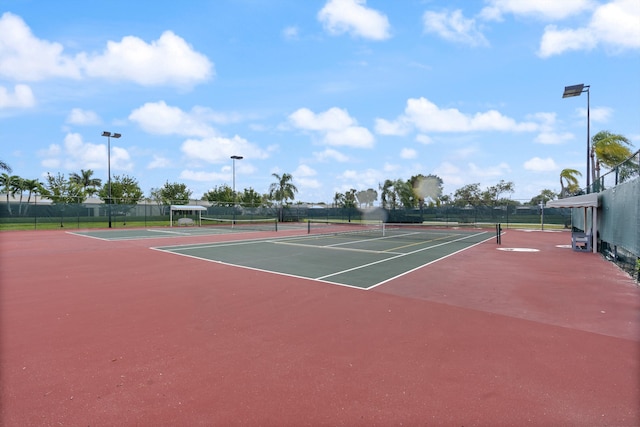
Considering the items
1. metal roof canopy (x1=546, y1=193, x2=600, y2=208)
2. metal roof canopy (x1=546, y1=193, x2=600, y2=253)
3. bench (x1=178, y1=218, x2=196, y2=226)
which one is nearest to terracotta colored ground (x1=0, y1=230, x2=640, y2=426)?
metal roof canopy (x1=546, y1=193, x2=600, y2=208)

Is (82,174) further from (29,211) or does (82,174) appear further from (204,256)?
(204,256)

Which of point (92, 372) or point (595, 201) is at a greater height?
point (595, 201)

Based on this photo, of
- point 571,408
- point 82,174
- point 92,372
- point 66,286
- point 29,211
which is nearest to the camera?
point 571,408

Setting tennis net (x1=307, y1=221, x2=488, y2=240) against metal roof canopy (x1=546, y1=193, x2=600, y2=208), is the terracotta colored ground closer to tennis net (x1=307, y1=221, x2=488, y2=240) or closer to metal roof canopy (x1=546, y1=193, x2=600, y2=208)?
metal roof canopy (x1=546, y1=193, x2=600, y2=208)

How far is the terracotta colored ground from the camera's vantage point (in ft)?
10.4

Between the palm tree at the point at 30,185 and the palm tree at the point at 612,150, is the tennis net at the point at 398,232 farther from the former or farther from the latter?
the palm tree at the point at 30,185

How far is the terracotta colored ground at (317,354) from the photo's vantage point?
3.16 metres

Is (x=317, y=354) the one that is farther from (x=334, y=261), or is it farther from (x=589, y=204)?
(x=589, y=204)

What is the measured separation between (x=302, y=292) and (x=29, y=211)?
3469 cm

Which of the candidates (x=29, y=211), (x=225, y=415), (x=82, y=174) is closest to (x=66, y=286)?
(x=225, y=415)

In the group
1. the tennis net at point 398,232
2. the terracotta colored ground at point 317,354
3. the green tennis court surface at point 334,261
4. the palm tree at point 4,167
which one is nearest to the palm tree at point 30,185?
the palm tree at point 4,167

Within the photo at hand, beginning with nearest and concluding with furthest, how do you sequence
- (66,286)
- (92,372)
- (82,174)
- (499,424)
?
(499,424), (92,372), (66,286), (82,174)

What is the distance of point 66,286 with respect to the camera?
808 centimetres

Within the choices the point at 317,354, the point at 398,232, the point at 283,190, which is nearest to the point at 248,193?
the point at 283,190
